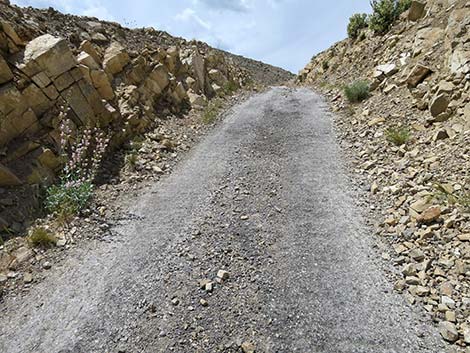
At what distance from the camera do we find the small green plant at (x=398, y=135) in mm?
6511

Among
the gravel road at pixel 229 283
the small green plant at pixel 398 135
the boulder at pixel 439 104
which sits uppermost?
the boulder at pixel 439 104

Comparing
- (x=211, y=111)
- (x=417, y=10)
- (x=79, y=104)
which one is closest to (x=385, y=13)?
(x=417, y=10)

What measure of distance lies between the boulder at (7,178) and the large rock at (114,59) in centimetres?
448

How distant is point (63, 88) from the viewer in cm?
690

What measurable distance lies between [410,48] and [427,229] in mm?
8041

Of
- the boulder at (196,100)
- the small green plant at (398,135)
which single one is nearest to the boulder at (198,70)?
the boulder at (196,100)

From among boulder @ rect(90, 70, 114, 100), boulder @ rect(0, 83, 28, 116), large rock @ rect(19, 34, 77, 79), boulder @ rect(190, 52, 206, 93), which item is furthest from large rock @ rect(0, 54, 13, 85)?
boulder @ rect(190, 52, 206, 93)

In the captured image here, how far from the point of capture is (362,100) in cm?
991

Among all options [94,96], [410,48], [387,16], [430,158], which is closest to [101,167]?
[94,96]

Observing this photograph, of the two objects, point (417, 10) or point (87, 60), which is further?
point (417, 10)

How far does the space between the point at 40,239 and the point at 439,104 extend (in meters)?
8.06

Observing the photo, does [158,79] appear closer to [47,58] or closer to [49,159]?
[47,58]

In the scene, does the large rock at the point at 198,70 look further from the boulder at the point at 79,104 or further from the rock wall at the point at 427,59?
the boulder at the point at 79,104

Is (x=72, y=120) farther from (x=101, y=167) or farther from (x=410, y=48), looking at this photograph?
(x=410, y=48)
